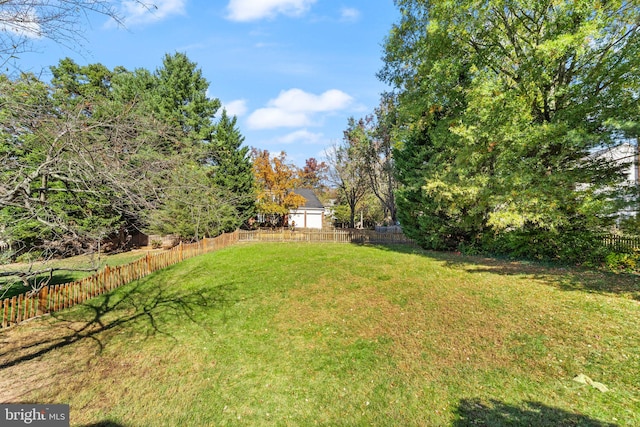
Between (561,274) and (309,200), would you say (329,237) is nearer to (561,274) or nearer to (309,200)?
(561,274)

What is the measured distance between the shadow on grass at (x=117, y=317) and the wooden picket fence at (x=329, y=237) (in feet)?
35.9

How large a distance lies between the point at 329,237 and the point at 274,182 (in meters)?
8.54

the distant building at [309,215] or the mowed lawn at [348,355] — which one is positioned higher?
the distant building at [309,215]

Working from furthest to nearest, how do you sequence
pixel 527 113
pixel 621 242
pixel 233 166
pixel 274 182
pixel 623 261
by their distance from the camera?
1. pixel 274 182
2. pixel 233 166
3. pixel 621 242
4. pixel 623 261
5. pixel 527 113

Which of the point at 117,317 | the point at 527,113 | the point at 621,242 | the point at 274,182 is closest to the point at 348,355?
the point at 117,317

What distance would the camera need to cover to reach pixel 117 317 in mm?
6543

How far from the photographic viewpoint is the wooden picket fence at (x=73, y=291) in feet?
19.8

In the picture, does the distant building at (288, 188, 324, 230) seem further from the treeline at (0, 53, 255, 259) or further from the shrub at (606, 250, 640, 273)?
the treeline at (0, 53, 255, 259)

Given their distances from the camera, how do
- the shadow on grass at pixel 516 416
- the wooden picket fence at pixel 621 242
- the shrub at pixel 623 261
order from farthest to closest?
the wooden picket fence at pixel 621 242 → the shrub at pixel 623 261 → the shadow on grass at pixel 516 416

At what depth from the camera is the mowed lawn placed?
132 inches

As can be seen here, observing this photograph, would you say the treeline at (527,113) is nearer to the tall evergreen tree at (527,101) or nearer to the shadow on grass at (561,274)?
the tall evergreen tree at (527,101)

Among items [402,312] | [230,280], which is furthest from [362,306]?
[230,280]

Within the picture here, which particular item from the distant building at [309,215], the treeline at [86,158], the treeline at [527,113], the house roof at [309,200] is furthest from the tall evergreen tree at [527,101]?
the house roof at [309,200]

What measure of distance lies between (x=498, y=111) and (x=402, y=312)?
23.0 feet
